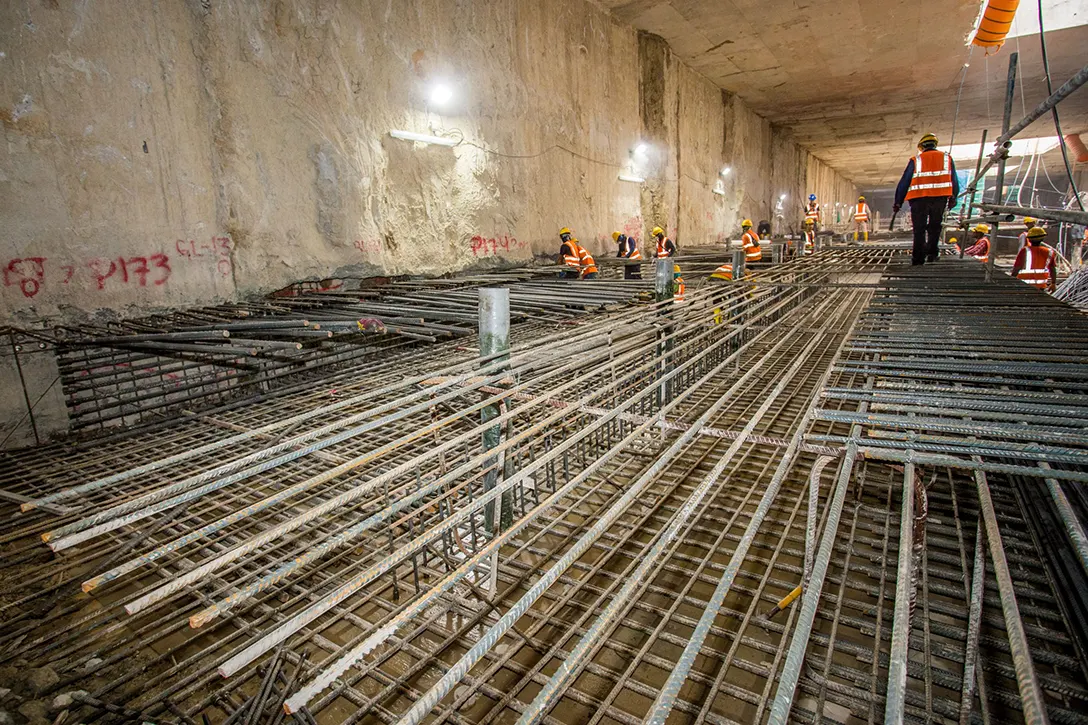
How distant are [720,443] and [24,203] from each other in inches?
244

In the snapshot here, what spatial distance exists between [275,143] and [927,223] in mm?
9085

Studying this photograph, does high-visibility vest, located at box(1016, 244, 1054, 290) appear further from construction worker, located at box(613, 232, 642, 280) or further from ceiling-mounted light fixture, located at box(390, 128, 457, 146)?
ceiling-mounted light fixture, located at box(390, 128, 457, 146)

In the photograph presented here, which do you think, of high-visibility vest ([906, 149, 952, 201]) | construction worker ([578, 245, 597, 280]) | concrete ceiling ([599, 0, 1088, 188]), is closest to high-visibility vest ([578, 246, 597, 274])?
construction worker ([578, 245, 597, 280])

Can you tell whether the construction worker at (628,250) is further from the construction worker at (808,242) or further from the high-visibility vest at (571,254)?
the construction worker at (808,242)

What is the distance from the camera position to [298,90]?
638cm

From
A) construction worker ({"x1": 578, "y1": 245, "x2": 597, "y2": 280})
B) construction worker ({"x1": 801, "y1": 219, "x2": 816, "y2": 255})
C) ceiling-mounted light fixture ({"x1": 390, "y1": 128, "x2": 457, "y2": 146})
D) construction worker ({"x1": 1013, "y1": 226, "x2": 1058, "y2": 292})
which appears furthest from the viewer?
construction worker ({"x1": 801, "y1": 219, "x2": 816, "y2": 255})

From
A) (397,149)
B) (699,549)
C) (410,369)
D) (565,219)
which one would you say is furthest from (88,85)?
(565,219)

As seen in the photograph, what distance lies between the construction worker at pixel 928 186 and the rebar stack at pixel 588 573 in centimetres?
462

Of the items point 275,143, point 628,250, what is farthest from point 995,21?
point 275,143

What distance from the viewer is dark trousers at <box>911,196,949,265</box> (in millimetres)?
7264

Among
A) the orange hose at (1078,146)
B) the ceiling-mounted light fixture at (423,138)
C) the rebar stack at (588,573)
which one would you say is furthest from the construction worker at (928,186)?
the orange hose at (1078,146)

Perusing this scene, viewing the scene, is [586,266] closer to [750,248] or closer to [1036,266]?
[750,248]

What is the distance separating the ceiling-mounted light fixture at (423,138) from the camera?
7610 mm

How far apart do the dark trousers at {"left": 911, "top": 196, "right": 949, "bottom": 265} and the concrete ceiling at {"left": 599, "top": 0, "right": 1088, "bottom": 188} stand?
3.62ft
